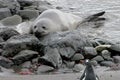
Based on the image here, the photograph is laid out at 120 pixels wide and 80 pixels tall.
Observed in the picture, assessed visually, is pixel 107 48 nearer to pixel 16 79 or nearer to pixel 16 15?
pixel 16 79

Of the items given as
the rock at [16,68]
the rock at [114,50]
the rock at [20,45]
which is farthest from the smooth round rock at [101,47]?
the rock at [16,68]

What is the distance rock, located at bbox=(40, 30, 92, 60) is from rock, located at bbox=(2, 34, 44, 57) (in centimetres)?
23

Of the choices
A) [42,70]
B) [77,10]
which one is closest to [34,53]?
[42,70]

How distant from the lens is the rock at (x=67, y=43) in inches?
348

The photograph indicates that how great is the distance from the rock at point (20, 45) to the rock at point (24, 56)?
16 cm

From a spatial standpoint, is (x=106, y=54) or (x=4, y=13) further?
(x=4, y=13)

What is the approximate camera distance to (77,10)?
14602 mm

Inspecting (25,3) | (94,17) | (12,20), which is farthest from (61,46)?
(25,3)

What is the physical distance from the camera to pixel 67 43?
900 centimetres

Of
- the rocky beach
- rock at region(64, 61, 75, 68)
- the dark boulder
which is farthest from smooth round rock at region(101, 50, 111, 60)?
rock at region(64, 61, 75, 68)

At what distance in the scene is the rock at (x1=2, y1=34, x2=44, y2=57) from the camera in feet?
28.9

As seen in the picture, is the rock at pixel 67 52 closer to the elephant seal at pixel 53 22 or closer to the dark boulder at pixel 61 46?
the dark boulder at pixel 61 46

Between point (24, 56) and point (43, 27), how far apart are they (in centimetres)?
223

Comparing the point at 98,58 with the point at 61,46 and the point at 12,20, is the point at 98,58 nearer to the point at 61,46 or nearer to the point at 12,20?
the point at 61,46
